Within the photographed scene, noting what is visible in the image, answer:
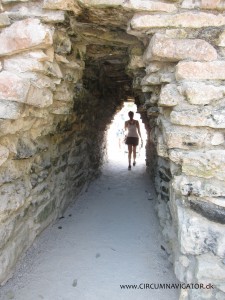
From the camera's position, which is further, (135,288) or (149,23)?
(135,288)

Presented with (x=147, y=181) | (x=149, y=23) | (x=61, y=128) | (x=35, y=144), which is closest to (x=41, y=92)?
(x=35, y=144)

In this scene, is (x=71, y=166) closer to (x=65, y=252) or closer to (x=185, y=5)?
(x=65, y=252)

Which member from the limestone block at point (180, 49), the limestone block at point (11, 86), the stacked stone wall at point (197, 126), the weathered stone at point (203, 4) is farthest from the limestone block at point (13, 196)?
the weathered stone at point (203, 4)

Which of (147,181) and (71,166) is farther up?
(71,166)

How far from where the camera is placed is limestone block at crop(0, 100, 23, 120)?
1621mm

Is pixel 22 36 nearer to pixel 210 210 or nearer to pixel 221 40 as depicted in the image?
pixel 221 40

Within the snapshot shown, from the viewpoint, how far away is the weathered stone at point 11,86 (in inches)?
64.2

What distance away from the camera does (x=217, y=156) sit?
5.31 feet

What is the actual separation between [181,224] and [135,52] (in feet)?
4.55

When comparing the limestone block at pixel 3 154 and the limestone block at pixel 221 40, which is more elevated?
the limestone block at pixel 221 40

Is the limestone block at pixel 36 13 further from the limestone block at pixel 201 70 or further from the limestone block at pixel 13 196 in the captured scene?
the limestone block at pixel 13 196

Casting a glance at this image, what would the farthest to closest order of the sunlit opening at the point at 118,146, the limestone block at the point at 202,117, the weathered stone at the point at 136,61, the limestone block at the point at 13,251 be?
Answer: the sunlit opening at the point at 118,146 → the weathered stone at the point at 136,61 → the limestone block at the point at 13,251 → the limestone block at the point at 202,117

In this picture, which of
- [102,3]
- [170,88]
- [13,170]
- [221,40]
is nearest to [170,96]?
[170,88]

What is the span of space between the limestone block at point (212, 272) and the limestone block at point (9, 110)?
4.84ft
